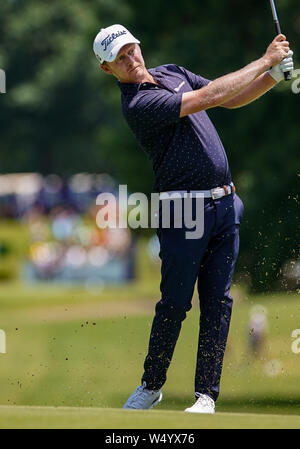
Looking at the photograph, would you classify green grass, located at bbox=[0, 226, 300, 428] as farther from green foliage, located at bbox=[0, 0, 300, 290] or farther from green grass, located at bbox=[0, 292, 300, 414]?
green foliage, located at bbox=[0, 0, 300, 290]

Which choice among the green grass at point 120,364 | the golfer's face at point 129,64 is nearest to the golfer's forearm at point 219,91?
the golfer's face at point 129,64

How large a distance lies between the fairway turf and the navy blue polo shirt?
4.96 feet

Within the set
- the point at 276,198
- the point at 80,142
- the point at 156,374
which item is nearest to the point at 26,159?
the point at 80,142

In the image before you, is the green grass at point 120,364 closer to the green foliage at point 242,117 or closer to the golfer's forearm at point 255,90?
the green foliage at point 242,117

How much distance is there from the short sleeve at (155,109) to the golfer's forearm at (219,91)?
55 mm

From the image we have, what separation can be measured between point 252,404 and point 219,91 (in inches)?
354

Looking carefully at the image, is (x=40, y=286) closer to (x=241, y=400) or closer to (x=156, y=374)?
(x=241, y=400)

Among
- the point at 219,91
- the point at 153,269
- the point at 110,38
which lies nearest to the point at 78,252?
the point at 153,269

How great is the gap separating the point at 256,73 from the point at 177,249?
120 cm

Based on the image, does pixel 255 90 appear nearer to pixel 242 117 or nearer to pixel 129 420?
pixel 129 420

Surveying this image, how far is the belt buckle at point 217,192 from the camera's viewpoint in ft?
23.6

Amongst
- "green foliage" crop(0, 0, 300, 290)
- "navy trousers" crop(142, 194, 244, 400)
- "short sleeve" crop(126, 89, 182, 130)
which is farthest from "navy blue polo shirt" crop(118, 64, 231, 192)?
"green foliage" crop(0, 0, 300, 290)

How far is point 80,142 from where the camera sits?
68938 millimetres

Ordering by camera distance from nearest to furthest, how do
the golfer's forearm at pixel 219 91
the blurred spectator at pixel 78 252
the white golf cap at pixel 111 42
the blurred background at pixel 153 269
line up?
the golfer's forearm at pixel 219 91, the white golf cap at pixel 111 42, the blurred background at pixel 153 269, the blurred spectator at pixel 78 252
